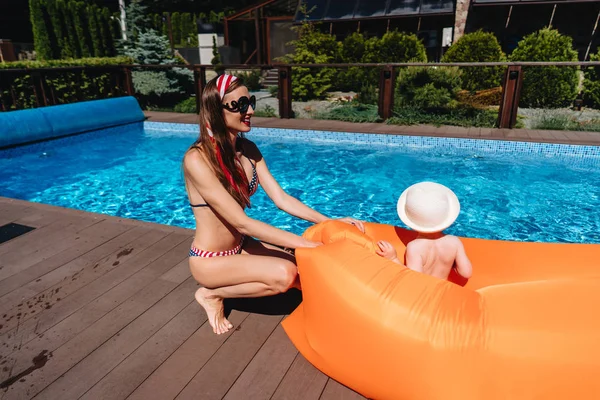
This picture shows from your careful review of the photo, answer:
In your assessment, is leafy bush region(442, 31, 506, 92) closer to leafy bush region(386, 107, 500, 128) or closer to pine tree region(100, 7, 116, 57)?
leafy bush region(386, 107, 500, 128)

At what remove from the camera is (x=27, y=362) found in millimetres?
2434

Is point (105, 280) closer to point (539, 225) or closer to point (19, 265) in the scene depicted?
point (19, 265)

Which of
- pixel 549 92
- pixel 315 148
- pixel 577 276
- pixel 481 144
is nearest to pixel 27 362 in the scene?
pixel 577 276

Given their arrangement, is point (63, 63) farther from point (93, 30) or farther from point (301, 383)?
point (301, 383)

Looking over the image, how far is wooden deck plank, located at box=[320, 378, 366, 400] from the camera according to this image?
2148mm

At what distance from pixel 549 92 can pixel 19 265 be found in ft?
41.8

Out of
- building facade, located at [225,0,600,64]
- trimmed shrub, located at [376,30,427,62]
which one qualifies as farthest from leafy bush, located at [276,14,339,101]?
building facade, located at [225,0,600,64]

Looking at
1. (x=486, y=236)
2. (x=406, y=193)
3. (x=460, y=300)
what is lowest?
(x=486, y=236)

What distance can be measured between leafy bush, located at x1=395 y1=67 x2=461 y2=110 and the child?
371 inches

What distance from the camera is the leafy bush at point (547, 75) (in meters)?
11.5

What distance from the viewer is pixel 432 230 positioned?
2162 mm

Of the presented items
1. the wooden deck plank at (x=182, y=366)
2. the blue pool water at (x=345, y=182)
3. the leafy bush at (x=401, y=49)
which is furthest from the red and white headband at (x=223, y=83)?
the leafy bush at (x=401, y=49)

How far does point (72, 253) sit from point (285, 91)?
8580mm

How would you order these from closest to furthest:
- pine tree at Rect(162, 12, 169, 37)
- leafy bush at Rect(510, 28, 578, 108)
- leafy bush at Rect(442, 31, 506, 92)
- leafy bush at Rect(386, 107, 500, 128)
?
leafy bush at Rect(386, 107, 500, 128) → leafy bush at Rect(510, 28, 578, 108) → leafy bush at Rect(442, 31, 506, 92) → pine tree at Rect(162, 12, 169, 37)
